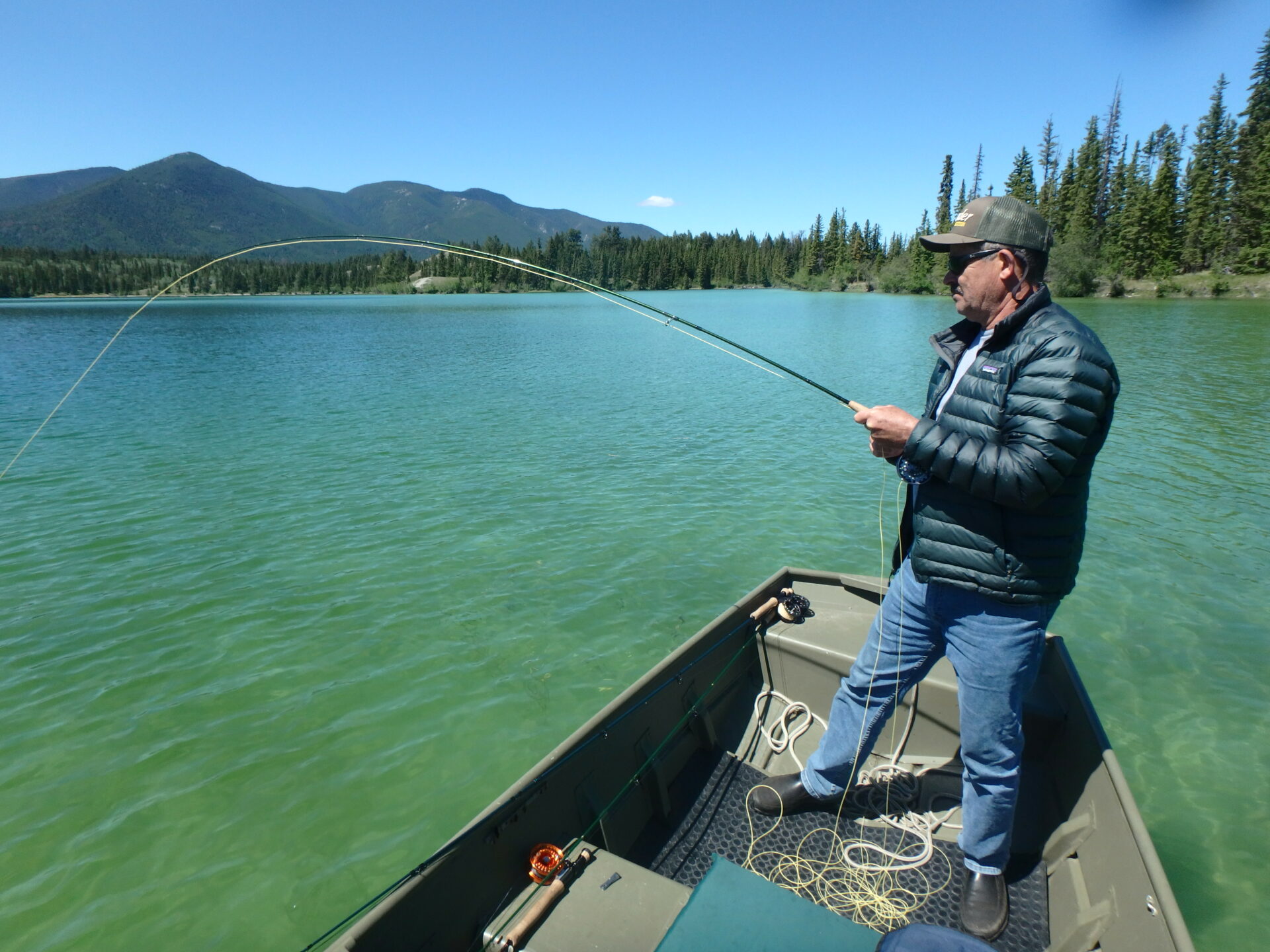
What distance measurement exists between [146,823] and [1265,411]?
2321 cm

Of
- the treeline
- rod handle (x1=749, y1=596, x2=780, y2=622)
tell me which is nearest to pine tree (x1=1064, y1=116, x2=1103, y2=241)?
the treeline

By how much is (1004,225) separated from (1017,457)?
2.86ft

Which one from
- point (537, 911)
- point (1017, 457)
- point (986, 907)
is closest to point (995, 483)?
point (1017, 457)

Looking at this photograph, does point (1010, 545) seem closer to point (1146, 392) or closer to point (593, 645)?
point (593, 645)

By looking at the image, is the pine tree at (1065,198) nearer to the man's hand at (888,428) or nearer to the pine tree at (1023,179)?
the pine tree at (1023,179)

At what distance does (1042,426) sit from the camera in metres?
2.35

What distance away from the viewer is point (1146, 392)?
2039cm

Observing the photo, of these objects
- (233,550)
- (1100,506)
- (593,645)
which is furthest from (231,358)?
(1100,506)

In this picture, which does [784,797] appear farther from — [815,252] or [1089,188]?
[815,252]

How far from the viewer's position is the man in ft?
7.79

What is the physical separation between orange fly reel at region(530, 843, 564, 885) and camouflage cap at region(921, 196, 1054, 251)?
2969 mm

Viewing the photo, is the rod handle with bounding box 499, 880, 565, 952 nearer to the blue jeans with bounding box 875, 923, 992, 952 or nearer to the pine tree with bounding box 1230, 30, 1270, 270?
the blue jeans with bounding box 875, 923, 992, 952

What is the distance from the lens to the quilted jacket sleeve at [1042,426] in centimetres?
233

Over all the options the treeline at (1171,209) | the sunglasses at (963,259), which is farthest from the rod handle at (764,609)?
the treeline at (1171,209)
